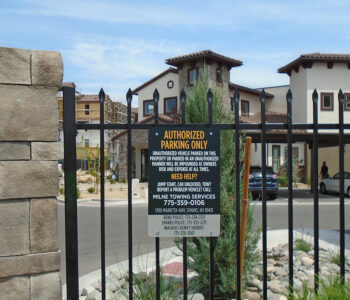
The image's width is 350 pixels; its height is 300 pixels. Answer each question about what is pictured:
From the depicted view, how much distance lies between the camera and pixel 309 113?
27047mm

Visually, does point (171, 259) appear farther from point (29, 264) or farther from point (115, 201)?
point (115, 201)

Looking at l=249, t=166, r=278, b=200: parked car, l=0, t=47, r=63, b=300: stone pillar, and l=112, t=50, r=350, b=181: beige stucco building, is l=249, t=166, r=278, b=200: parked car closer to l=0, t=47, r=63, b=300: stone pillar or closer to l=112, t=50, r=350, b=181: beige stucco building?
l=112, t=50, r=350, b=181: beige stucco building

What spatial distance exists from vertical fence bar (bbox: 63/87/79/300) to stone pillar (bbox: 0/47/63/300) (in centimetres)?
21

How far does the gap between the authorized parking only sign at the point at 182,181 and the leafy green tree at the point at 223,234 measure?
5.01 feet

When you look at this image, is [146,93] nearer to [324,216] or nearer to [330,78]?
[330,78]

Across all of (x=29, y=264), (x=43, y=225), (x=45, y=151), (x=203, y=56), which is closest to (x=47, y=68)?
(x=45, y=151)

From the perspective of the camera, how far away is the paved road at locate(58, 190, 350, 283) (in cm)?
812

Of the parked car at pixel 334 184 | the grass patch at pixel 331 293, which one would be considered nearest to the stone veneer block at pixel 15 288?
the grass patch at pixel 331 293

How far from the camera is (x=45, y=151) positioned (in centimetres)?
319

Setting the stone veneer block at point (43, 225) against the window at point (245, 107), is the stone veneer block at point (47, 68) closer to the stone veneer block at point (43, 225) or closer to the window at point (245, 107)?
the stone veneer block at point (43, 225)

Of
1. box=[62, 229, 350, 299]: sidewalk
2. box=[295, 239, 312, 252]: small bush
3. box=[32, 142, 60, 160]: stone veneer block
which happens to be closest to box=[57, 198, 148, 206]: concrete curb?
box=[62, 229, 350, 299]: sidewalk

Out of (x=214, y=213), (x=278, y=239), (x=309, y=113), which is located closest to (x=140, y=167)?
(x=309, y=113)

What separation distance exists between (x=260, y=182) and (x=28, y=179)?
1580 cm

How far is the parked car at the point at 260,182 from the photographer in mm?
17750
